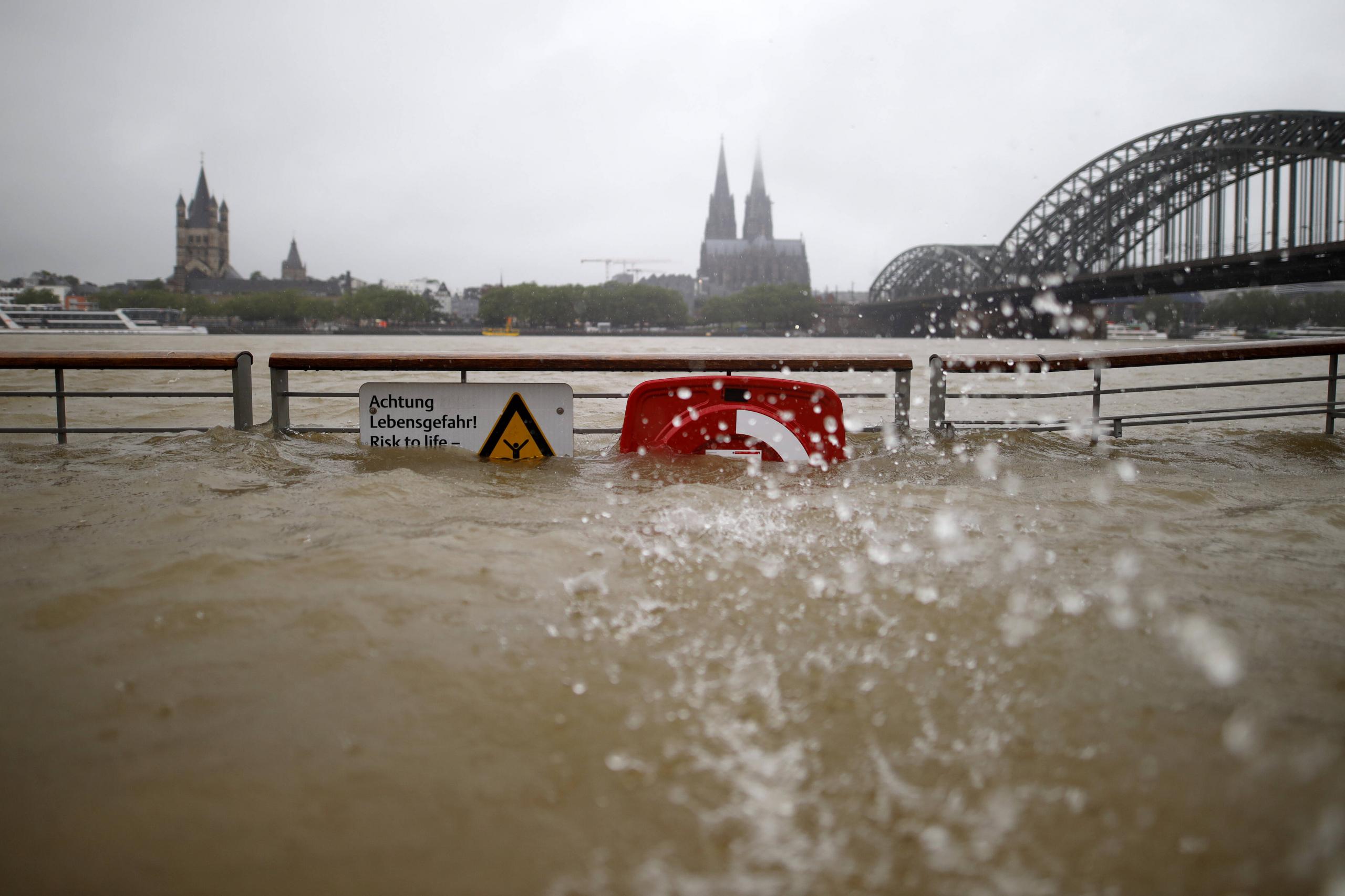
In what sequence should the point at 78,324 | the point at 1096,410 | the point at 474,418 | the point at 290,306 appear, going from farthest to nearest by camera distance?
the point at 290,306, the point at 78,324, the point at 1096,410, the point at 474,418

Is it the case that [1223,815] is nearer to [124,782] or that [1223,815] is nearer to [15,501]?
[124,782]

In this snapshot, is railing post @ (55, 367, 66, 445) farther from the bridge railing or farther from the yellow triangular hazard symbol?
the bridge railing

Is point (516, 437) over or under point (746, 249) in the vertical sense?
under

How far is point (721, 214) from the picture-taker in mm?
191125

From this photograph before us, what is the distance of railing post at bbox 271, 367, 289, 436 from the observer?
6.71 metres

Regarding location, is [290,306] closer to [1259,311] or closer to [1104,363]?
[1259,311]

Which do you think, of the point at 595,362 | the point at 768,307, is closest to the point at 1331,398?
the point at 595,362

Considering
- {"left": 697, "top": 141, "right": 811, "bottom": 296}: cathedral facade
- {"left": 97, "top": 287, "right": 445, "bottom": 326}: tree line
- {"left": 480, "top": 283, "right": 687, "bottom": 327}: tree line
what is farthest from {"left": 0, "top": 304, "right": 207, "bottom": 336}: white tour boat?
{"left": 697, "top": 141, "right": 811, "bottom": 296}: cathedral facade

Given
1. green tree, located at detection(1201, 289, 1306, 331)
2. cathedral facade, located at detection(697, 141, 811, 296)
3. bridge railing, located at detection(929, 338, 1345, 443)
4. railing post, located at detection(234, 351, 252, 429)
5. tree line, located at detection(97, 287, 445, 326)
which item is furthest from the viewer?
cathedral facade, located at detection(697, 141, 811, 296)

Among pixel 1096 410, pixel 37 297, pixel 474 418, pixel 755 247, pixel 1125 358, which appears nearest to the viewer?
pixel 474 418

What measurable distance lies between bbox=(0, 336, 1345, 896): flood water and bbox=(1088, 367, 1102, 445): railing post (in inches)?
109

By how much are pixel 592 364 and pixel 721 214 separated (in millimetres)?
192286

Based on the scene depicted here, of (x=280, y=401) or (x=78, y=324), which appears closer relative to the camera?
(x=280, y=401)

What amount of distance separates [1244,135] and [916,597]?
218 ft
